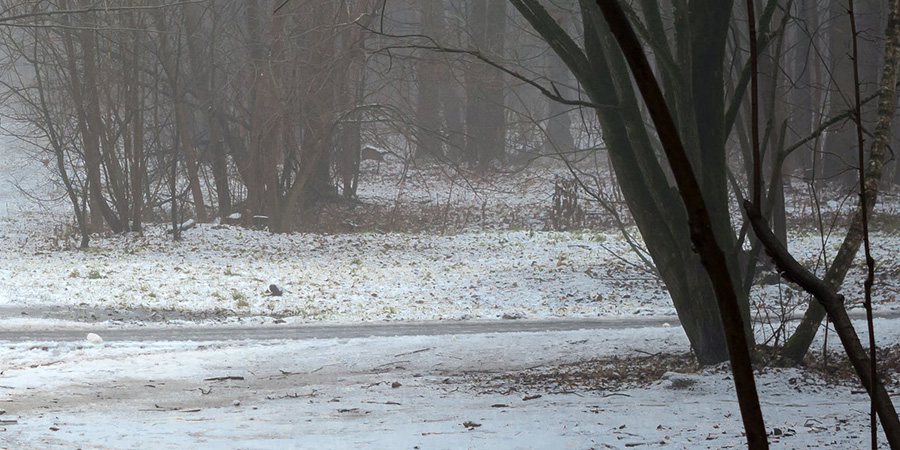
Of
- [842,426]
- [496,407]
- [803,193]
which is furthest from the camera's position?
[803,193]

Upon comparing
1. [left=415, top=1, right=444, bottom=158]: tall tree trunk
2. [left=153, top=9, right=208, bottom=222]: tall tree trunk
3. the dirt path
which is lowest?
the dirt path

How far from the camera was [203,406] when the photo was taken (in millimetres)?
6289

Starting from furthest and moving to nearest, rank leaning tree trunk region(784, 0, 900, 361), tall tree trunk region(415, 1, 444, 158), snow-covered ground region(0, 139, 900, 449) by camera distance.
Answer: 1. tall tree trunk region(415, 1, 444, 158)
2. snow-covered ground region(0, 139, 900, 449)
3. leaning tree trunk region(784, 0, 900, 361)

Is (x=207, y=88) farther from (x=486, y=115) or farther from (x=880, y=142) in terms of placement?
(x=880, y=142)

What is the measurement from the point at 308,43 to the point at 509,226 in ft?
24.5

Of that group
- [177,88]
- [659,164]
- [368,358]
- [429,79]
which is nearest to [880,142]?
[659,164]

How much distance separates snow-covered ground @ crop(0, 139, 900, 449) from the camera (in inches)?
198

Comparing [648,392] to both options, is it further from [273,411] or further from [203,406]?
[203,406]

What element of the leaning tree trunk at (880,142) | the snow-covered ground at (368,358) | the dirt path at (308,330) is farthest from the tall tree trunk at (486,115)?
the leaning tree trunk at (880,142)

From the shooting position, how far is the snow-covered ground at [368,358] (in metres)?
5.04

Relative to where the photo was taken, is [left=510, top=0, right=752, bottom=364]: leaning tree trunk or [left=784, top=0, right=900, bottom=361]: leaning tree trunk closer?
[left=784, top=0, right=900, bottom=361]: leaning tree trunk

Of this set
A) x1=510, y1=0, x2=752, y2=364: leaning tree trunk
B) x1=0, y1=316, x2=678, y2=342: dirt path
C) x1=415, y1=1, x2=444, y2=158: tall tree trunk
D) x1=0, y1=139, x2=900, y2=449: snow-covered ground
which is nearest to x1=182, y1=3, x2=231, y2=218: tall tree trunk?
x1=0, y1=139, x2=900, y2=449: snow-covered ground

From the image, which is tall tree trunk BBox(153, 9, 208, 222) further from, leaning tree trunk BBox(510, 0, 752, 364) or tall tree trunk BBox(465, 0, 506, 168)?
leaning tree trunk BBox(510, 0, 752, 364)

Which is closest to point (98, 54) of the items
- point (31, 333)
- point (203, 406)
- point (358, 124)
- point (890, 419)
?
point (358, 124)
